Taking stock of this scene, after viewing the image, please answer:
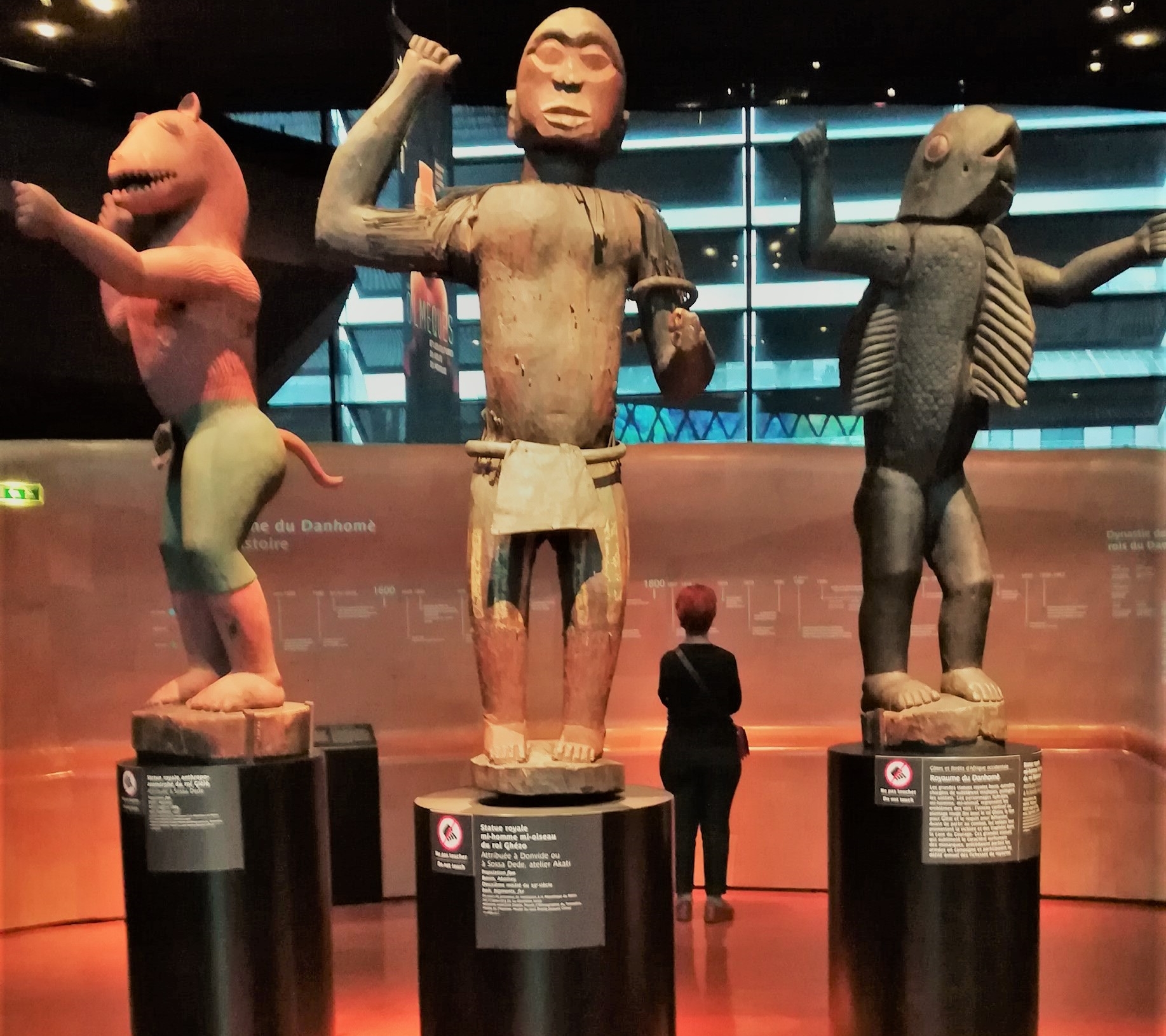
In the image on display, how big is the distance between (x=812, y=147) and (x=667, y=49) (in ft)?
4.22

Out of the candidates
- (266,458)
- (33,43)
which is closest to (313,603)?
(266,458)

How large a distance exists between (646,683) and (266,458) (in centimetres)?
166

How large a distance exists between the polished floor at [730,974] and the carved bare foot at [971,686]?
0.76 m

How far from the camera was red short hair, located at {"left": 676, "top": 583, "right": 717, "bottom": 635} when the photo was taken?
126 inches

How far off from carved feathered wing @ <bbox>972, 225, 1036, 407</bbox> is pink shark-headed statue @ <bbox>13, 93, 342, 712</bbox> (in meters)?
1.36

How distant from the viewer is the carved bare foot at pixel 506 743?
2051 mm

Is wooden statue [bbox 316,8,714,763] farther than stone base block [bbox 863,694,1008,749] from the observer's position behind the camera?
No

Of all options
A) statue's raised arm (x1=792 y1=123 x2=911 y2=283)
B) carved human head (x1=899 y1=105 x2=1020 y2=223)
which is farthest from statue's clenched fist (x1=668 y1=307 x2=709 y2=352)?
carved human head (x1=899 y1=105 x2=1020 y2=223)

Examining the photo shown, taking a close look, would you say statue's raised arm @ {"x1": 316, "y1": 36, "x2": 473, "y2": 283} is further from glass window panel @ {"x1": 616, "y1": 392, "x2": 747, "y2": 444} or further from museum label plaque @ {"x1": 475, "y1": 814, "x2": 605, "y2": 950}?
glass window panel @ {"x1": 616, "y1": 392, "x2": 747, "y2": 444}

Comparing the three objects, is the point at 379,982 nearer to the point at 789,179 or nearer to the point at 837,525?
the point at 837,525

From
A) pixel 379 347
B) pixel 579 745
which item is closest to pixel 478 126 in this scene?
pixel 379 347

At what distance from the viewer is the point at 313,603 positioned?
3.67 m

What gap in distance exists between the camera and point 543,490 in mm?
2045

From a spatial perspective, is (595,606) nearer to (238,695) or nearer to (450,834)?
(450,834)
